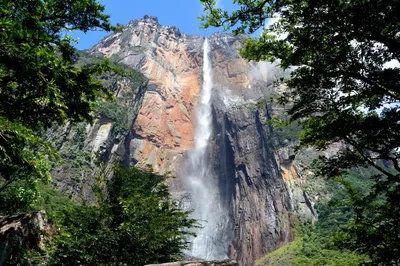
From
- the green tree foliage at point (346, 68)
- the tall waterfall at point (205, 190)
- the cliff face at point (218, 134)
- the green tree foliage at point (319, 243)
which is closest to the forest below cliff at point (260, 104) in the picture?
the green tree foliage at point (346, 68)

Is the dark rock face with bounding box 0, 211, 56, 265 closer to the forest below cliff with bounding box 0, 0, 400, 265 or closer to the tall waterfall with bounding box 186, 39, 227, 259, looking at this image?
the forest below cliff with bounding box 0, 0, 400, 265

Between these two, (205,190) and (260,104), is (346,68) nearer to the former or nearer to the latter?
(260,104)

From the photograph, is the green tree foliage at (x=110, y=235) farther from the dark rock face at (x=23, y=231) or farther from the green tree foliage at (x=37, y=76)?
the green tree foliage at (x=37, y=76)

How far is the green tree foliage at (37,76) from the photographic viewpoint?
18.3 feet

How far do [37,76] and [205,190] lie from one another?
74.7 meters

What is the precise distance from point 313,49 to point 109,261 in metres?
8.90

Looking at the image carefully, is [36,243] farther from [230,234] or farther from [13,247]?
[230,234]

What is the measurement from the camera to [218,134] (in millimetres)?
87312

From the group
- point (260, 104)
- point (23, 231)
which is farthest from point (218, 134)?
point (23, 231)

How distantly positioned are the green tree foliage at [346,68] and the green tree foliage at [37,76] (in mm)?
3765

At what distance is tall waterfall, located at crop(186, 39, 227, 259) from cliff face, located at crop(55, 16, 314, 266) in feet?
2.70

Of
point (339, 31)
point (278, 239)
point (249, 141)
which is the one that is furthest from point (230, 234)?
point (339, 31)

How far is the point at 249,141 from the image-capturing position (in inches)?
3041

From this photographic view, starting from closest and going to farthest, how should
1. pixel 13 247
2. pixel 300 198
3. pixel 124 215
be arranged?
1. pixel 13 247
2. pixel 124 215
3. pixel 300 198
